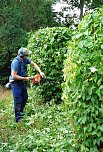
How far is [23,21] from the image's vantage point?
1566cm

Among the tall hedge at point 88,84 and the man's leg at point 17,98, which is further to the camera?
the man's leg at point 17,98

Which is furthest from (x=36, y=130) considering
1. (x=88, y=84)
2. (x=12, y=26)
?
(x=12, y=26)

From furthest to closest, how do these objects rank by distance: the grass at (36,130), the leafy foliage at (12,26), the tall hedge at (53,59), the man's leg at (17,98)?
the leafy foliage at (12,26) → the tall hedge at (53,59) → the man's leg at (17,98) → the grass at (36,130)

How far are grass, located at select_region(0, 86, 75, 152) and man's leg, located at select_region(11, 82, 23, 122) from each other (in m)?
0.15

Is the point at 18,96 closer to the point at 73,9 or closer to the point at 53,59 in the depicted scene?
the point at 53,59

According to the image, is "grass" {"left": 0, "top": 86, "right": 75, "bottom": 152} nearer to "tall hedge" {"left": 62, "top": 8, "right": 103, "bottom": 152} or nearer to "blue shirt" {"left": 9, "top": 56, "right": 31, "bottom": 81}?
"tall hedge" {"left": 62, "top": 8, "right": 103, "bottom": 152}

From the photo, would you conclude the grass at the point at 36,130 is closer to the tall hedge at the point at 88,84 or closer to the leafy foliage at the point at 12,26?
the tall hedge at the point at 88,84

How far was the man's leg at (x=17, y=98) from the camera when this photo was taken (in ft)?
24.9

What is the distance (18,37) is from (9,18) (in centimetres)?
84

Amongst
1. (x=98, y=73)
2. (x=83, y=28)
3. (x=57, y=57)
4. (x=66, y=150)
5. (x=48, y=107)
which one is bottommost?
(x=48, y=107)

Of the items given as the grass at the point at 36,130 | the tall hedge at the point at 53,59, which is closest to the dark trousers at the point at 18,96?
the grass at the point at 36,130

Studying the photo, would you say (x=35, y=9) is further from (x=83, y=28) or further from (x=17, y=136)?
(x=83, y=28)

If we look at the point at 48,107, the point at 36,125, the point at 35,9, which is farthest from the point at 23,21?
Answer: the point at 36,125

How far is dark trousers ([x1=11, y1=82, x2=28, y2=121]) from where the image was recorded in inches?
299
